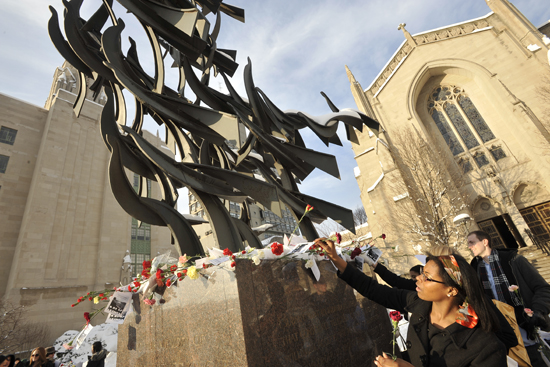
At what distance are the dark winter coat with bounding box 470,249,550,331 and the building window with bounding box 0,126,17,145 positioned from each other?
29.5m

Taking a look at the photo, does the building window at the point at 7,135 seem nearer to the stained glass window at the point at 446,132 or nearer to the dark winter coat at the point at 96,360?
the dark winter coat at the point at 96,360

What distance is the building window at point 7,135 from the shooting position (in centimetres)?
2064

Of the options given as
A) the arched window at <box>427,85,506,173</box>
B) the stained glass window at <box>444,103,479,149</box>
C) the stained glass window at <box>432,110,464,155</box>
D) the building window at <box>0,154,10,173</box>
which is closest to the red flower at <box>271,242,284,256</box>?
the arched window at <box>427,85,506,173</box>

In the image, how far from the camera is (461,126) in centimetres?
2106

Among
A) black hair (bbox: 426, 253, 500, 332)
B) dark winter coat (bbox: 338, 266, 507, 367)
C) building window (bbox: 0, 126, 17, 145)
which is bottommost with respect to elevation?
dark winter coat (bbox: 338, 266, 507, 367)

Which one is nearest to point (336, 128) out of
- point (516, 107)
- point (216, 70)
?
point (216, 70)

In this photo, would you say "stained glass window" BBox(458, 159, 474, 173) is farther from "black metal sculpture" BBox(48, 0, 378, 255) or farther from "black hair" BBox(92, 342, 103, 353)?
"black hair" BBox(92, 342, 103, 353)

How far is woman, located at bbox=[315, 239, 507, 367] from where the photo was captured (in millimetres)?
1568

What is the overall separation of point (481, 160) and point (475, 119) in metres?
3.48

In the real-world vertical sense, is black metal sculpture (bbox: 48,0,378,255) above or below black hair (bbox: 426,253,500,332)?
above

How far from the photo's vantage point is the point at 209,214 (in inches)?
180

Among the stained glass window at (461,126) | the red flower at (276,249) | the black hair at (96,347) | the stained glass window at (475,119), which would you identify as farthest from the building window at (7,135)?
the stained glass window at (475,119)

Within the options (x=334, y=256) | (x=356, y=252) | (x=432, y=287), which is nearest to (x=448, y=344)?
(x=432, y=287)

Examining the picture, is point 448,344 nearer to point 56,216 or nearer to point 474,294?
point 474,294
